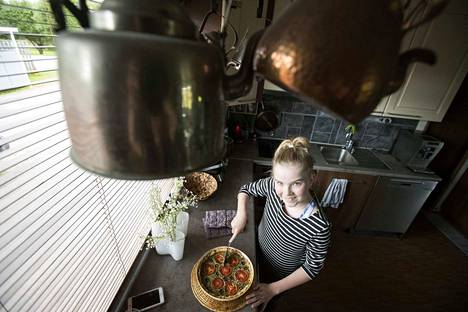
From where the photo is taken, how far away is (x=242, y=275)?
812mm

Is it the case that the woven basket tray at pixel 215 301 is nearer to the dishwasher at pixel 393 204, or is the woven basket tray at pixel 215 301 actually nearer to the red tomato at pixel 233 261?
the red tomato at pixel 233 261

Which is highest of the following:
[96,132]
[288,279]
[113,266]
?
[96,132]

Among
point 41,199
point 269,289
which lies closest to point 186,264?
point 269,289

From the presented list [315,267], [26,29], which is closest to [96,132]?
[26,29]

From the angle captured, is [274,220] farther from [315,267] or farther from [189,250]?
[189,250]

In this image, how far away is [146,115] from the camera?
0.19 metres

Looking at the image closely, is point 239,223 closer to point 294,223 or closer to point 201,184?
point 294,223

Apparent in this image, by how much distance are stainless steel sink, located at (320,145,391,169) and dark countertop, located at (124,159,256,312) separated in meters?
1.32

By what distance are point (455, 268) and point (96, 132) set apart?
3079 millimetres

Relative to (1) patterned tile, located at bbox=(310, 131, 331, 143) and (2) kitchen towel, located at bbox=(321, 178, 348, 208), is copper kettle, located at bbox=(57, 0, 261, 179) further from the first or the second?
(1) patterned tile, located at bbox=(310, 131, 331, 143)

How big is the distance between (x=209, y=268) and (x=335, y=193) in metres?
1.51

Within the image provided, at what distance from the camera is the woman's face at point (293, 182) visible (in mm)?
876

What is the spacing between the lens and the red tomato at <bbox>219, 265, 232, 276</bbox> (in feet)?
2.67

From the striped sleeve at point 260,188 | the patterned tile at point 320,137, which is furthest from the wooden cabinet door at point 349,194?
the striped sleeve at point 260,188
